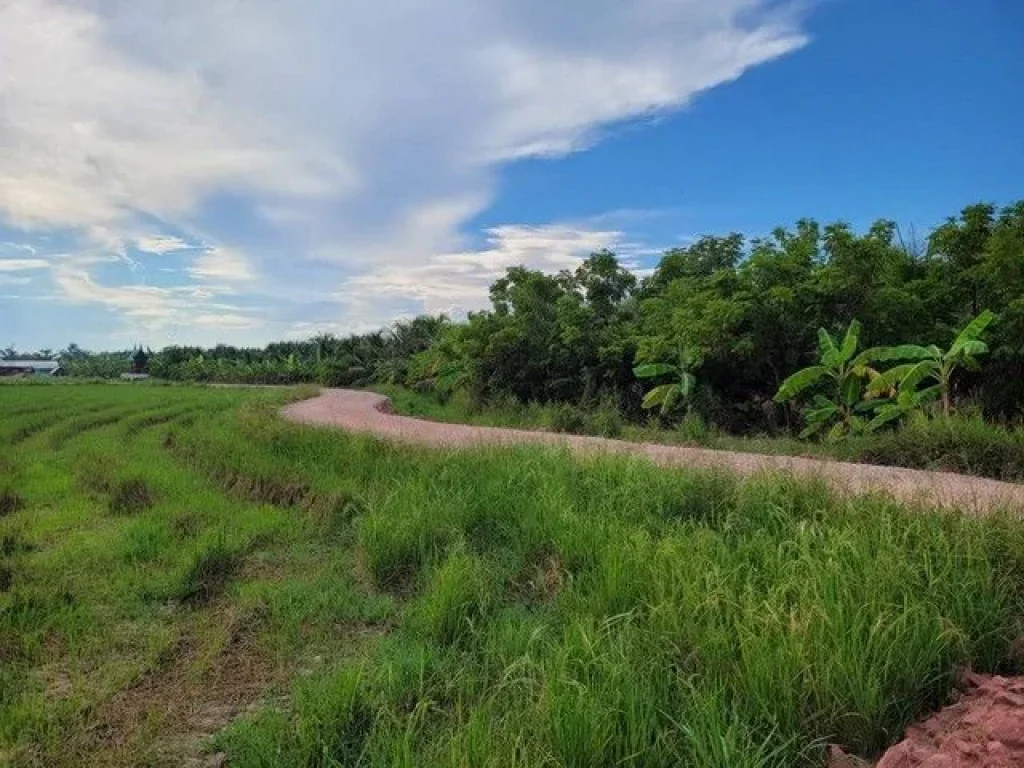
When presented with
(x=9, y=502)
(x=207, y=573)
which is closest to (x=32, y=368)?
(x=9, y=502)

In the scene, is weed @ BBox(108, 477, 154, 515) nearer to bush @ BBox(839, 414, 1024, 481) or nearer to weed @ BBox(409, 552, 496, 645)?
weed @ BBox(409, 552, 496, 645)

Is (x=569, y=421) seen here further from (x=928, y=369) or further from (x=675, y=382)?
(x=928, y=369)

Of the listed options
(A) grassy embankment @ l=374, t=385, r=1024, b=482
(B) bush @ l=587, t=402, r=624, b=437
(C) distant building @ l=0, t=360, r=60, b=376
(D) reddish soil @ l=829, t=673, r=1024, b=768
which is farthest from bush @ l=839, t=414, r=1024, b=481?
(C) distant building @ l=0, t=360, r=60, b=376

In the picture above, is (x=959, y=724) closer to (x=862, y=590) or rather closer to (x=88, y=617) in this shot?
(x=862, y=590)

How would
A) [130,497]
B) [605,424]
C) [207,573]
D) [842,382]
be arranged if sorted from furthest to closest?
[605,424]
[842,382]
[130,497]
[207,573]

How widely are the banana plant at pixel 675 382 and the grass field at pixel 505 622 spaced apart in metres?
8.35

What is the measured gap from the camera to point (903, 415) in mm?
12781

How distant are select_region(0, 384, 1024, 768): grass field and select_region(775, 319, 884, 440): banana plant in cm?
650

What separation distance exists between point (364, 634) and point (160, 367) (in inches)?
2318

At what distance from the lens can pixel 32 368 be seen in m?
69.9

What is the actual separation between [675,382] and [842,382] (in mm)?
4392

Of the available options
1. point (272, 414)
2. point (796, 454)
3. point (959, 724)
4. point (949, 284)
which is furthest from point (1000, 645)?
point (272, 414)

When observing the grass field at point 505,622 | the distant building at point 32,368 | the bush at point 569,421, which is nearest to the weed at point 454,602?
the grass field at point 505,622

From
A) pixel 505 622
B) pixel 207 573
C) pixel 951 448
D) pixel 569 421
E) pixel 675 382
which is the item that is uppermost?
pixel 675 382
